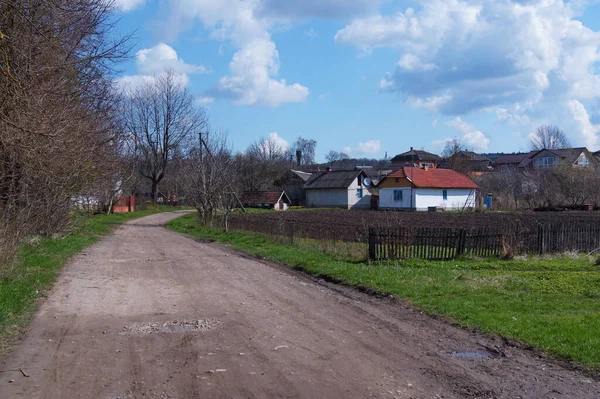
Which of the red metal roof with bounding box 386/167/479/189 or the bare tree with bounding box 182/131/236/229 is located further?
the red metal roof with bounding box 386/167/479/189

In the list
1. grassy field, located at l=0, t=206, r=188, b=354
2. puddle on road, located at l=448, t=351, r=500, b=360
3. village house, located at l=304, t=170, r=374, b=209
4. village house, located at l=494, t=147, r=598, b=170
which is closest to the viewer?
puddle on road, located at l=448, t=351, r=500, b=360

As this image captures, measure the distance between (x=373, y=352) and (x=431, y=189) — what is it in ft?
192

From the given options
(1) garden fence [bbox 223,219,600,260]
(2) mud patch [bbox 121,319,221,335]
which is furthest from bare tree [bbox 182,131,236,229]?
(2) mud patch [bbox 121,319,221,335]

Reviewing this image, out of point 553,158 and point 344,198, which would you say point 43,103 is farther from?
point 553,158

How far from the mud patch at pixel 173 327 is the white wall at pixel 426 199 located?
2196 inches

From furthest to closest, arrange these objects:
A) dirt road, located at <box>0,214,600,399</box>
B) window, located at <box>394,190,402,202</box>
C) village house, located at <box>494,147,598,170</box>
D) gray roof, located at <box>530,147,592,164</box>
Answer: village house, located at <box>494,147,598,170</box>
gray roof, located at <box>530,147,592,164</box>
window, located at <box>394,190,402,202</box>
dirt road, located at <box>0,214,600,399</box>

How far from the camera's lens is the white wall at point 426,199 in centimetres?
6394

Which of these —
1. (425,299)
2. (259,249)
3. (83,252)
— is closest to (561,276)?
(425,299)

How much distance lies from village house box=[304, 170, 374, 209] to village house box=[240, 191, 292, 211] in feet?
23.8

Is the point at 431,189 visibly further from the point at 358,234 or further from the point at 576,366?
the point at 576,366

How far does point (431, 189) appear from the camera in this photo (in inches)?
2557

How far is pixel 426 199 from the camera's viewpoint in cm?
6475

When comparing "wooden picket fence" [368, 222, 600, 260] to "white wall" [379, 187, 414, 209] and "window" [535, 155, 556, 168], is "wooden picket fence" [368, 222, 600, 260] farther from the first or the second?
"window" [535, 155, 556, 168]

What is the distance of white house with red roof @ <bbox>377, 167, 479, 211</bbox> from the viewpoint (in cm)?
6391
